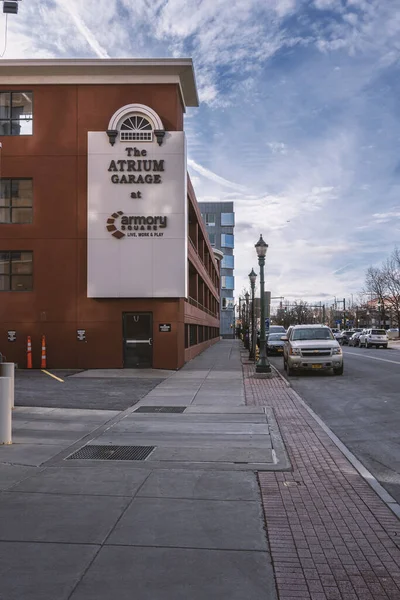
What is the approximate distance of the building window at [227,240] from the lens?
108m

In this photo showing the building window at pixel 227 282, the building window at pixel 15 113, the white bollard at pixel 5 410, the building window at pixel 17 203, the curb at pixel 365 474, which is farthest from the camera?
the building window at pixel 227 282

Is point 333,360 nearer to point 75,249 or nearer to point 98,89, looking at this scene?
point 75,249

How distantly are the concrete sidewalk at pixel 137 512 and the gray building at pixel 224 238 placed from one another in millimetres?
96645

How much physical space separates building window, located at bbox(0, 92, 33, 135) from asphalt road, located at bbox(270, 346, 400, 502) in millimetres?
13911

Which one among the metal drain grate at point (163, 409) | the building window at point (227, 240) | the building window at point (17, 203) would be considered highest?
the building window at point (227, 240)

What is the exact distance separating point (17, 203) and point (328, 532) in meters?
19.2

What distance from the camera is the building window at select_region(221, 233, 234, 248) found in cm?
10769

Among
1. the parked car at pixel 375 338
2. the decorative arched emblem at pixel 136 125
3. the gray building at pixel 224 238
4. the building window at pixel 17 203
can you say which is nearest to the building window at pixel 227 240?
the gray building at pixel 224 238

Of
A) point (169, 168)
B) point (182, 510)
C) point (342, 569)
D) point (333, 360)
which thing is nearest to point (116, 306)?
point (169, 168)

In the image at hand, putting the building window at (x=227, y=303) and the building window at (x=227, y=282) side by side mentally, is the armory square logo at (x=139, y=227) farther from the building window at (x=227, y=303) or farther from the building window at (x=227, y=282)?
the building window at (x=227, y=282)

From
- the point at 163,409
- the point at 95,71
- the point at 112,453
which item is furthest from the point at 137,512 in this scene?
the point at 95,71

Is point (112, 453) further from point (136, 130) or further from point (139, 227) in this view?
point (136, 130)

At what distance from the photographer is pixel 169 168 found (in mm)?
20422

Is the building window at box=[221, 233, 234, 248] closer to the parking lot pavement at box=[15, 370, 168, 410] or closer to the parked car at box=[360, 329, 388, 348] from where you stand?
the parked car at box=[360, 329, 388, 348]
